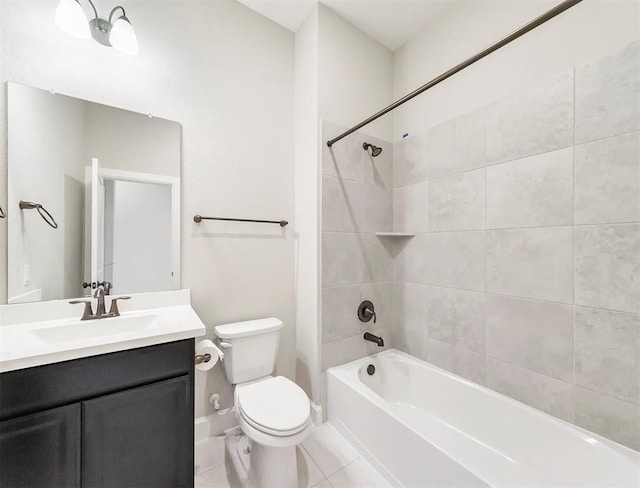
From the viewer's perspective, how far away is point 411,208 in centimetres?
198

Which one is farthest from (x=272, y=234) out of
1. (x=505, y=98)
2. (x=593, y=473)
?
(x=593, y=473)

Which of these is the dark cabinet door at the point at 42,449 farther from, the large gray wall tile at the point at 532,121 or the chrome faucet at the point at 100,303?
the large gray wall tile at the point at 532,121

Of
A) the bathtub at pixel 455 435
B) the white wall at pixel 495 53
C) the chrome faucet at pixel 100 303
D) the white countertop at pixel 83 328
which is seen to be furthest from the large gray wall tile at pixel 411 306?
the chrome faucet at pixel 100 303

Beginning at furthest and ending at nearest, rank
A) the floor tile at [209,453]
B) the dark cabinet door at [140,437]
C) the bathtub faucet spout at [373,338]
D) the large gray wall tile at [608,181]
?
the bathtub faucet spout at [373,338], the floor tile at [209,453], the large gray wall tile at [608,181], the dark cabinet door at [140,437]

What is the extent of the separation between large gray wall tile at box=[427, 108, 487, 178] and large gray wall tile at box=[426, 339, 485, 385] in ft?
3.64

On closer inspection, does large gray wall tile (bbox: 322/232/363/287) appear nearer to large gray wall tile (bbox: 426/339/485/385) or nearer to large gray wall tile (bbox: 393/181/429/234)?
large gray wall tile (bbox: 393/181/429/234)

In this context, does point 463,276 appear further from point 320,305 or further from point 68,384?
point 68,384

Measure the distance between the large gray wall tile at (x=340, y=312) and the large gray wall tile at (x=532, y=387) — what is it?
0.82 meters

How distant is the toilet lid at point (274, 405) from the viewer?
120 centimetres

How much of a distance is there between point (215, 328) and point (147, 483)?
2.28 feet

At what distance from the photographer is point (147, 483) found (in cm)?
104

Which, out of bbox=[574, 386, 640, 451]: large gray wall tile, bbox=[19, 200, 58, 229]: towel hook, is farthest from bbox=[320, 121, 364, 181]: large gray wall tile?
bbox=[574, 386, 640, 451]: large gray wall tile

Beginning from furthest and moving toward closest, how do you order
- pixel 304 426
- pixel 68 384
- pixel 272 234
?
pixel 272 234, pixel 304 426, pixel 68 384

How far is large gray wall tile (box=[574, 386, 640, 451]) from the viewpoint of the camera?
110 centimetres
